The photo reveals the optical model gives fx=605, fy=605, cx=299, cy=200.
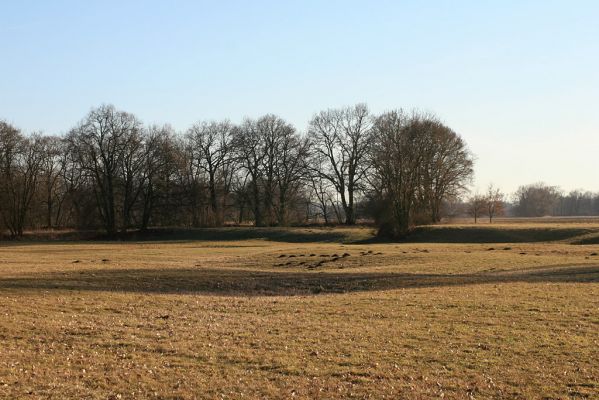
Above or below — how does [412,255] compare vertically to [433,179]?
below

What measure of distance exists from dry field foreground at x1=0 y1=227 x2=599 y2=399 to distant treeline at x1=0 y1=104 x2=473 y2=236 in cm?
5707

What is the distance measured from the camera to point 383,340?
47.4ft

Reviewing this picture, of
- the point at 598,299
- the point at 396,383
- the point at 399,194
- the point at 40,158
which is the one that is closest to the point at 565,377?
the point at 396,383

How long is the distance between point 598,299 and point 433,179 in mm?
60511

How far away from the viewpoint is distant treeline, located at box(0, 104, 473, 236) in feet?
280

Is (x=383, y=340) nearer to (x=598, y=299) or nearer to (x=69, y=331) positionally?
(x=69, y=331)

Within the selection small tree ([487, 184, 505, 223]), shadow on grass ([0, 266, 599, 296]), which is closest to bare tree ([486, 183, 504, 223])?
small tree ([487, 184, 505, 223])

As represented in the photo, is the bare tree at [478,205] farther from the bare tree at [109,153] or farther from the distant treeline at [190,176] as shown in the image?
the bare tree at [109,153]

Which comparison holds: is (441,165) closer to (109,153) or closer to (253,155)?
(253,155)

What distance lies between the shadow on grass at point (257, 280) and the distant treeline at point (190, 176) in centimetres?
5016

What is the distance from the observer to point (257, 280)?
30000 millimetres

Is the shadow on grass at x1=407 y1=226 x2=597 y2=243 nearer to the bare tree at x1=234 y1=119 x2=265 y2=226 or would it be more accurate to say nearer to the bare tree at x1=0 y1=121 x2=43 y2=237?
the bare tree at x1=234 y1=119 x2=265 y2=226

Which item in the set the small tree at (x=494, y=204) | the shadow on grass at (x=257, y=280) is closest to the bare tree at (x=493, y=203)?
the small tree at (x=494, y=204)

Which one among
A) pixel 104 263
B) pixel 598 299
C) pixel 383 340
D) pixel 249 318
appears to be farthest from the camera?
pixel 104 263
